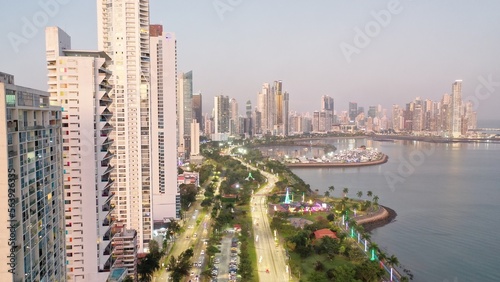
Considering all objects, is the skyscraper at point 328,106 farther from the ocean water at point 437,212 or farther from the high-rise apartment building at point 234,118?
the ocean water at point 437,212

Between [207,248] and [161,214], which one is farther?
[161,214]

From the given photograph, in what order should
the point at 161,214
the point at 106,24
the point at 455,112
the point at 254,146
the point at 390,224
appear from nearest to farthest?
the point at 106,24 → the point at 161,214 → the point at 390,224 → the point at 254,146 → the point at 455,112

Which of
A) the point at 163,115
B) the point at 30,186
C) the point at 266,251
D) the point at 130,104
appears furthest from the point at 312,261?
the point at 30,186

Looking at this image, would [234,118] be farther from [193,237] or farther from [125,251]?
[125,251]

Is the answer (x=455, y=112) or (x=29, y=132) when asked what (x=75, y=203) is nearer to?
(x=29, y=132)

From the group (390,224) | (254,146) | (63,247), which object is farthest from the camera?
(254,146)

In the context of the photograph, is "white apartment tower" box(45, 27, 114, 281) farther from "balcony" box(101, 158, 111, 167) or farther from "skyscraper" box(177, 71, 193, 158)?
"skyscraper" box(177, 71, 193, 158)

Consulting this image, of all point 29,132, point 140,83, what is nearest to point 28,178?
point 29,132

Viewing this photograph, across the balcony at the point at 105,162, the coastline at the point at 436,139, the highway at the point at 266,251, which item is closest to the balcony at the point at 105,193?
the balcony at the point at 105,162
